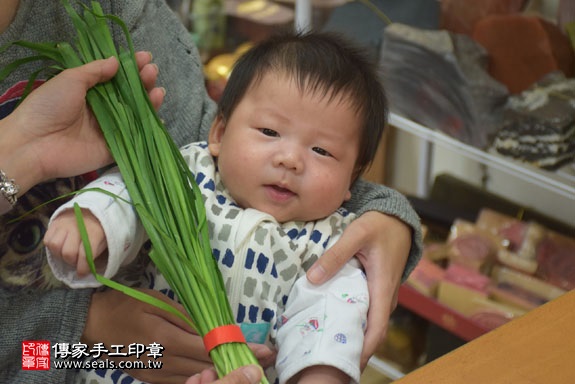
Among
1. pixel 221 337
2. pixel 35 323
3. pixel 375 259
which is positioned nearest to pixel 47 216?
pixel 35 323

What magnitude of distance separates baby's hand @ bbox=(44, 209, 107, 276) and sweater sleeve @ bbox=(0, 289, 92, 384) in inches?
8.8

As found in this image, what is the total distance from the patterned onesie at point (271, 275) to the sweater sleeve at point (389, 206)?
0.07m

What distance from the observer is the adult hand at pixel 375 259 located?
122 centimetres

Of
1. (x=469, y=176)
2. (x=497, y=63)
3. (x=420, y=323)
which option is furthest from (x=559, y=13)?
(x=420, y=323)

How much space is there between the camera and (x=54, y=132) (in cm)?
124

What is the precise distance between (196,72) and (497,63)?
95 centimetres

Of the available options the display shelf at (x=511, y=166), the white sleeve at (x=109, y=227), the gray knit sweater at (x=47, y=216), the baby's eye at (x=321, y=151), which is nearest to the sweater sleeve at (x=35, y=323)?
the gray knit sweater at (x=47, y=216)

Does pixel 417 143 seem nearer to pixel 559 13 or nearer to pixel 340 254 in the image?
pixel 559 13

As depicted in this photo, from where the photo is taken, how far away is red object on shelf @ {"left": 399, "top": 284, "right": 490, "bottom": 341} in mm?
2295

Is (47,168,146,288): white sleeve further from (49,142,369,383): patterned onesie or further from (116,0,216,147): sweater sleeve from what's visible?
(116,0,216,147): sweater sleeve

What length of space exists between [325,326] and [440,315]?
1.30m

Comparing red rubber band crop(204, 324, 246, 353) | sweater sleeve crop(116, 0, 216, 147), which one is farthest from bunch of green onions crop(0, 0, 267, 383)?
sweater sleeve crop(116, 0, 216, 147)

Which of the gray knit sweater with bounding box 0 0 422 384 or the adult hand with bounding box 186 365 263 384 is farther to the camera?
the gray knit sweater with bounding box 0 0 422 384

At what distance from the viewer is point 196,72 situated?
1608 mm
